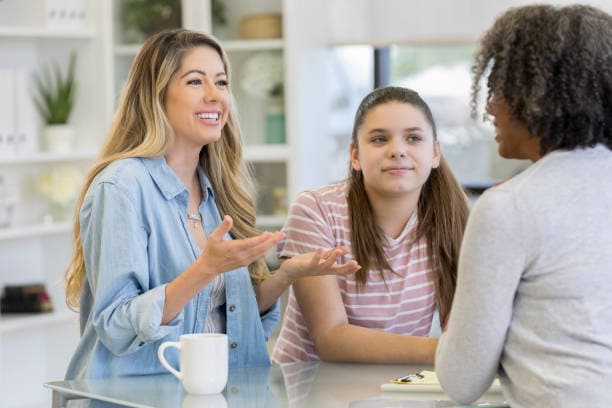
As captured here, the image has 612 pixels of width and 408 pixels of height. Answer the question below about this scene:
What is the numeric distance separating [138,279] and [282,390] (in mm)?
371

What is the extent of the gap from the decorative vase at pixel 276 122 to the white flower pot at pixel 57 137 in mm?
848

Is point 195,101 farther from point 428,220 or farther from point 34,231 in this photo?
point 34,231

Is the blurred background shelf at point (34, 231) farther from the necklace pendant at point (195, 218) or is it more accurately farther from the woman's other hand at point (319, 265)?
the woman's other hand at point (319, 265)

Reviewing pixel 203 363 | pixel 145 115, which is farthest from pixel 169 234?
pixel 203 363

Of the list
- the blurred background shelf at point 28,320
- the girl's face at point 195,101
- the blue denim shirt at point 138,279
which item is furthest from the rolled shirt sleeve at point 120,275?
the blurred background shelf at point 28,320

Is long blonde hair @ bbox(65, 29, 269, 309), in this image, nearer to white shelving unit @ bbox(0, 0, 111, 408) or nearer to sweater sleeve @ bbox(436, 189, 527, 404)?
sweater sleeve @ bbox(436, 189, 527, 404)

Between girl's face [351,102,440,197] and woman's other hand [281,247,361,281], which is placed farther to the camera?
girl's face [351,102,440,197]

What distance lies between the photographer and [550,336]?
1.50 m

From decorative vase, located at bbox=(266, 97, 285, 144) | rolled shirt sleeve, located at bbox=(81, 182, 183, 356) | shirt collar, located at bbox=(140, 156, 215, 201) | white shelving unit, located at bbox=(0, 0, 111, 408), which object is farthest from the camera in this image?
decorative vase, located at bbox=(266, 97, 285, 144)

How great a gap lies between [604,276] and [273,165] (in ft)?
10.5

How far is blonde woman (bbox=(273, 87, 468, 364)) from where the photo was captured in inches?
92.3

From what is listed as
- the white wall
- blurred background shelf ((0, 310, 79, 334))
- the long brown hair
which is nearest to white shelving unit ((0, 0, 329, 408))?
blurred background shelf ((0, 310, 79, 334))

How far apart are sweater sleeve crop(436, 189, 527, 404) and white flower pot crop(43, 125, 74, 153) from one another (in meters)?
3.04

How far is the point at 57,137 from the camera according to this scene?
4.32 meters
